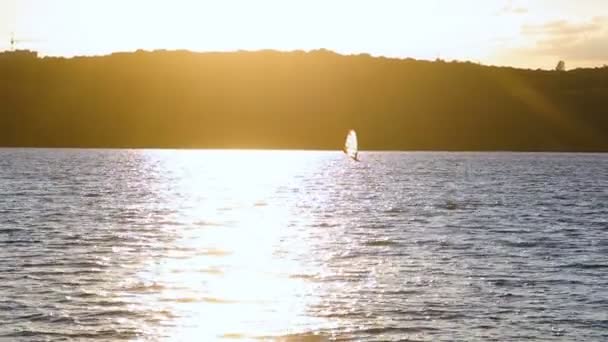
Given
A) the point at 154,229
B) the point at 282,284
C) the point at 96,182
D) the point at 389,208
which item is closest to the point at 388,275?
the point at 282,284

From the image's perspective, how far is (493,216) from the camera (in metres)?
90.8


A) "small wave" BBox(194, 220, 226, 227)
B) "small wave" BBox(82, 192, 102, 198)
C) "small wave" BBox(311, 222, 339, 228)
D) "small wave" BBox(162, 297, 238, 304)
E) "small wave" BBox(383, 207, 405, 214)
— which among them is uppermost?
"small wave" BBox(162, 297, 238, 304)

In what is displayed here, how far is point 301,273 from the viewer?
49281 millimetres

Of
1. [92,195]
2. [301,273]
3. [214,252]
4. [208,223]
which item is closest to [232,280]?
[301,273]

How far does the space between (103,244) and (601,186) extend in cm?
11148

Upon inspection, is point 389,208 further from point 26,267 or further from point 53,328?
point 53,328

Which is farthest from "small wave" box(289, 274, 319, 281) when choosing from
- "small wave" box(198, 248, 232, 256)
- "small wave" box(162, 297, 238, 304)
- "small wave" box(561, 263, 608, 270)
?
"small wave" box(561, 263, 608, 270)

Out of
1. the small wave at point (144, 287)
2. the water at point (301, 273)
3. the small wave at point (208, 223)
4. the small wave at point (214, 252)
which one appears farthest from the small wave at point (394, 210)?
the small wave at point (144, 287)

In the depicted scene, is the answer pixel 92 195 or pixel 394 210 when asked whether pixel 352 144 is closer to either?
pixel 92 195

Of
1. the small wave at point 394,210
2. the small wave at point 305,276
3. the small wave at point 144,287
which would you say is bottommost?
the small wave at point 394,210

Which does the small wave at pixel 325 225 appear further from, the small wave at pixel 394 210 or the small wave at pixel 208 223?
the small wave at pixel 394 210

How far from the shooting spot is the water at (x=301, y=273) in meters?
35.8

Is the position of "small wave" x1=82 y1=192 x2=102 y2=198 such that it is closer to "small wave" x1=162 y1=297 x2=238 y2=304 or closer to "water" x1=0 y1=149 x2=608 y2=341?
"water" x1=0 y1=149 x2=608 y2=341

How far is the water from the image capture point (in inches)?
1409
